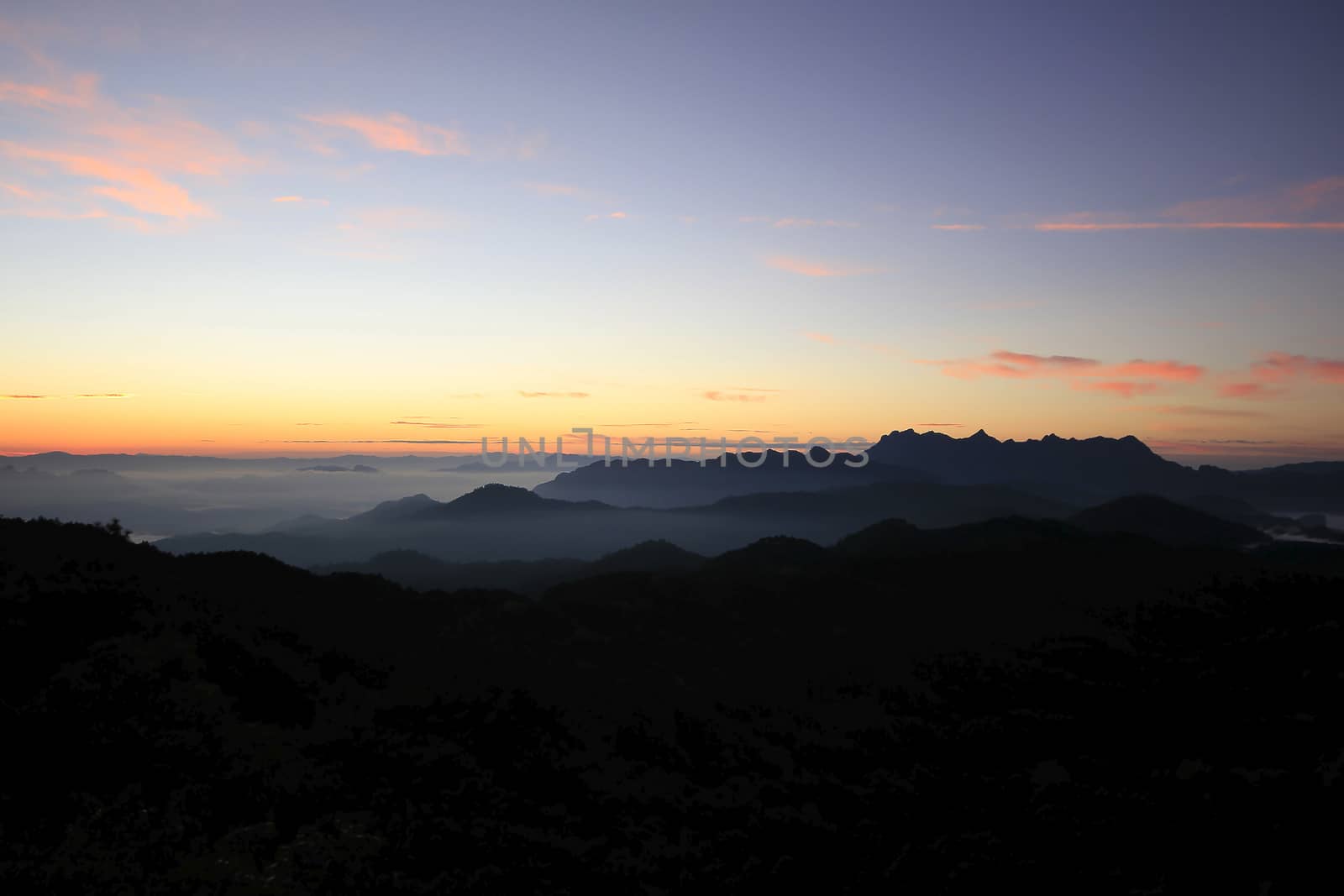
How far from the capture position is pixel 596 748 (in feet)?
120

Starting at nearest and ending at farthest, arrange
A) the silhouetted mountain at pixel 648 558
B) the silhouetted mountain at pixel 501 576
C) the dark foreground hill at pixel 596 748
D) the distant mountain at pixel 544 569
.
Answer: the dark foreground hill at pixel 596 748 < the silhouetted mountain at pixel 501 576 < the distant mountain at pixel 544 569 < the silhouetted mountain at pixel 648 558

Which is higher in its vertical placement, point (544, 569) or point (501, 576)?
point (544, 569)

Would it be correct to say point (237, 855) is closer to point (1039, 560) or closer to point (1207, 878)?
point (1207, 878)

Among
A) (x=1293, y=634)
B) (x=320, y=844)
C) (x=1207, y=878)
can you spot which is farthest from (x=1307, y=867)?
(x=1293, y=634)

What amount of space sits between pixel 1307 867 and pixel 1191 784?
9.15 m

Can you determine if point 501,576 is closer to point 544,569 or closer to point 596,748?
point 544,569

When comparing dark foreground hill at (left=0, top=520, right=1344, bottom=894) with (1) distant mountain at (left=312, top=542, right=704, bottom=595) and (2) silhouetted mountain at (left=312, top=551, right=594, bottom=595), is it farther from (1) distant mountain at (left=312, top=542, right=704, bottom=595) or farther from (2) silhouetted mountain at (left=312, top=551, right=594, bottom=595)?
(1) distant mountain at (left=312, top=542, right=704, bottom=595)

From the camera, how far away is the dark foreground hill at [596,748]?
77.6 ft

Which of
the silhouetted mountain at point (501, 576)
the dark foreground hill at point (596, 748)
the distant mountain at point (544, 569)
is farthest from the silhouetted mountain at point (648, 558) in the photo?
the dark foreground hill at point (596, 748)

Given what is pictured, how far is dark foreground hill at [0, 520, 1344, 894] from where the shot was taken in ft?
77.6

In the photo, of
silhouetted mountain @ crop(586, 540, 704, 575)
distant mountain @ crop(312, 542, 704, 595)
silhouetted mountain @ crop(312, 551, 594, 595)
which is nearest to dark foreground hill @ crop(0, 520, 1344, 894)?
silhouetted mountain @ crop(312, 551, 594, 595)

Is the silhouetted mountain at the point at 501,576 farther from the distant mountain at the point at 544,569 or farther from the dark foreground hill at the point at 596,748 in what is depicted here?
the dark foreground hill at the point at 596,748

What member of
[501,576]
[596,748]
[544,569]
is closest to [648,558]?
[544,569]

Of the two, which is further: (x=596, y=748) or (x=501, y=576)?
(x=501, y=576)
